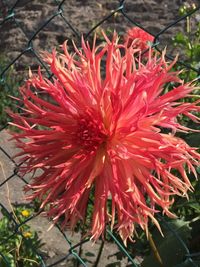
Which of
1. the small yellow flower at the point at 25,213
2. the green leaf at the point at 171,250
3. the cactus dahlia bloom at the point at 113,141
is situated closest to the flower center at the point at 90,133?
the cactus dahlia bloom at the point at 113,141

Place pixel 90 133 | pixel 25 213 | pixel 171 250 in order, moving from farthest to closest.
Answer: pixel 25 213 < pixel 171 250 < pixel 90 133

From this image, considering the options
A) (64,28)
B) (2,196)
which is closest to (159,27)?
(64,28)

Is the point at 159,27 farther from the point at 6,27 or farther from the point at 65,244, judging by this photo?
the point at 65,244

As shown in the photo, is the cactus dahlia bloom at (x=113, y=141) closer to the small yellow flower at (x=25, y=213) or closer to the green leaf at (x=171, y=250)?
the green leaf at (x=171, y=250)

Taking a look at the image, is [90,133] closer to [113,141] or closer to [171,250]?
[113,141]

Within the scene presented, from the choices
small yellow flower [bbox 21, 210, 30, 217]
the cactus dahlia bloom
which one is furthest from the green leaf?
small yellow flower [bbox 21, 210, 30, 217]

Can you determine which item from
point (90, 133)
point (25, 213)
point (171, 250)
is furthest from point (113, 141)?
point (25, 213)

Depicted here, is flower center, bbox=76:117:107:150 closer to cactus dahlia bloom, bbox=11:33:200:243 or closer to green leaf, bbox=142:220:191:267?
cactus dahlia bloom, bbox=11:33:200:243
